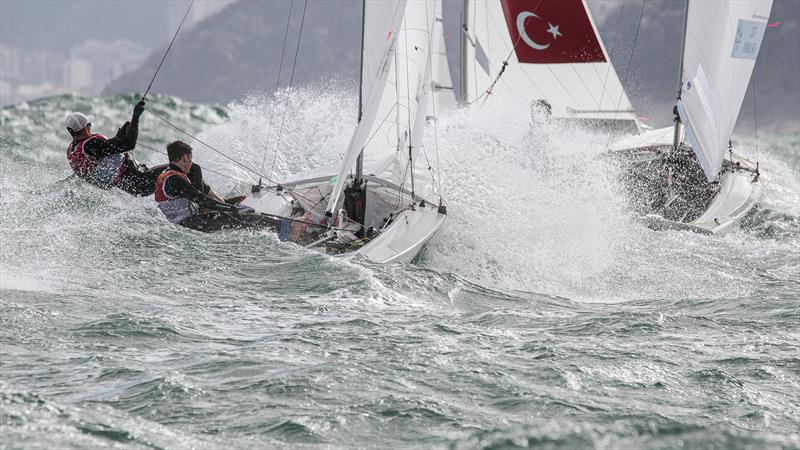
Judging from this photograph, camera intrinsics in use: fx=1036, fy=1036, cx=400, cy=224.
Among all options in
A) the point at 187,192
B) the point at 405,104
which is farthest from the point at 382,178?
the point at 187,192

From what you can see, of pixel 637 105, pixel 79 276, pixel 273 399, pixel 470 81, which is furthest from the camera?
pixel 637 105

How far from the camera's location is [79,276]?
4441 millimetres

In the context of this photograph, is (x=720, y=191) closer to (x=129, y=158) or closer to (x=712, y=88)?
(x=712, y=88)

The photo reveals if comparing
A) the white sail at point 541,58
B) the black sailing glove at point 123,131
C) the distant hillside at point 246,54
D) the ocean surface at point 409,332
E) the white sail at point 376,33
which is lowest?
the ocean surface at point 409,332

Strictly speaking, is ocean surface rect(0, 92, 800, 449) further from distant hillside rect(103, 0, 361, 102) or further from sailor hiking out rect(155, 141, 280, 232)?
distant hillside rect(103, 0, 361, 102)

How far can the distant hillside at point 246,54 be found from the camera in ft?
239

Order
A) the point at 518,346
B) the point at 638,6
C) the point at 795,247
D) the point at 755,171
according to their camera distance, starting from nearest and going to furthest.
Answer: the point at 518,346 → the point at 795,247 → the point at 755,171 → the point at 638,6

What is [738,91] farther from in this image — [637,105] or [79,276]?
[637,105]

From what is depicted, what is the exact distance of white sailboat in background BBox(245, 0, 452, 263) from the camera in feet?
18.4

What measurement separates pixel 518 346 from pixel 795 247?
447cm

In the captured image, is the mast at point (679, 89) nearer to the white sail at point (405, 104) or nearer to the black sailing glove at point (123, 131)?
the white sail at point (405, 104)

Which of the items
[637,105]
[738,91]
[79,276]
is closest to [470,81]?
[738,91]

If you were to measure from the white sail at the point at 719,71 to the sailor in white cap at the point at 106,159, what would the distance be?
12.9 feet

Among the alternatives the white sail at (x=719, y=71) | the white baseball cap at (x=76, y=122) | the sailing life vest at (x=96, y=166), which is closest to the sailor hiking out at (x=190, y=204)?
the sailing life vest at (x=96, y=166)
